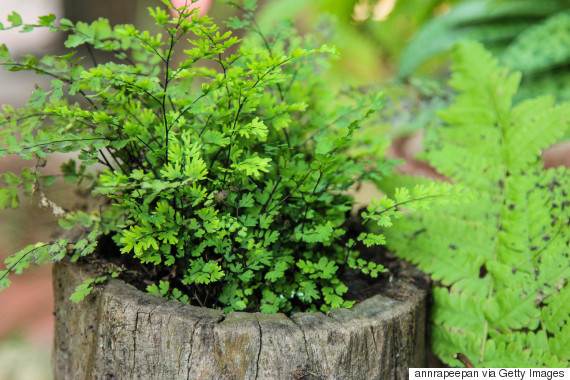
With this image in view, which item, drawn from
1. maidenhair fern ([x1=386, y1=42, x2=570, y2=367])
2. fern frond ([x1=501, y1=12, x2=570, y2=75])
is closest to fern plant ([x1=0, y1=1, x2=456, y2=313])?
maidenhair fern ([x1=386, y1=42, x2=570, y2=367])

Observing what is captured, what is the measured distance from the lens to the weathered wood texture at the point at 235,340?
826 millimetres

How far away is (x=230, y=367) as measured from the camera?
2.72ft

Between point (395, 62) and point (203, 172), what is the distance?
286 cm

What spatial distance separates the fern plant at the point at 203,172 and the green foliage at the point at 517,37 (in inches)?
49.3

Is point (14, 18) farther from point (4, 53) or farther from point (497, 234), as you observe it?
point (497, 234)

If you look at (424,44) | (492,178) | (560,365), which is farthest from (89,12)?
(560,365)

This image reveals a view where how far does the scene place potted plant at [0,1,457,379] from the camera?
81 cm

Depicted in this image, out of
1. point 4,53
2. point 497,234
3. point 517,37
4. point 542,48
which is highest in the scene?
point 517,37

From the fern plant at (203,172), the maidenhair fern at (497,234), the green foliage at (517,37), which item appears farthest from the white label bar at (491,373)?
the green foliage at (517,37)

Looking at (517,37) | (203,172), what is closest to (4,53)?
(203,172)

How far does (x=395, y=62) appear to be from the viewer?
3.32 metres

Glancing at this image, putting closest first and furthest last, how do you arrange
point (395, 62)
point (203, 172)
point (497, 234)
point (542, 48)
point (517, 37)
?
point (203, 172), point (497, 234), point (542, 48), point (517, 37), point (395, 62)

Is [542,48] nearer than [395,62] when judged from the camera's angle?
Yes

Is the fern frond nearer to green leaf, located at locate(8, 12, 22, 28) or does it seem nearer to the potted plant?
the potted plant
